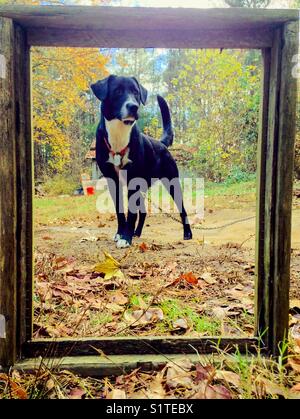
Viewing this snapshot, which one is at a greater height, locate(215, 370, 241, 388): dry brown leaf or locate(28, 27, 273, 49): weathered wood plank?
locate(28, 27, 273, 49): weathered wood plank

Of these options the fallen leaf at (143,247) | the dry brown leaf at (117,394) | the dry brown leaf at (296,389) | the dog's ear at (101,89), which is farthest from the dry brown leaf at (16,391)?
the dog's ear at (101,89)

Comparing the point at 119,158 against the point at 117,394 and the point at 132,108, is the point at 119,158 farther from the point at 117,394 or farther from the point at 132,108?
the point at 117,394

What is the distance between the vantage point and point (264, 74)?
4.51 feet

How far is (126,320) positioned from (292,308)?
2.68 ft

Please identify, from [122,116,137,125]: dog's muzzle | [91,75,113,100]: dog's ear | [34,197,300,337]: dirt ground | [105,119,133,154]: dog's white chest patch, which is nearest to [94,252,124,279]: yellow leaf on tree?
[34,197,300,337]: dirt ground

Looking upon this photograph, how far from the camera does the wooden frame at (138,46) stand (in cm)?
126

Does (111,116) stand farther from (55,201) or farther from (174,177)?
(55,201)

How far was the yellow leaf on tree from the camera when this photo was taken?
6.53 ft

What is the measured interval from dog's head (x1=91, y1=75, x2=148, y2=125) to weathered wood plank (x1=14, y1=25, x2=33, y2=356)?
433 mm

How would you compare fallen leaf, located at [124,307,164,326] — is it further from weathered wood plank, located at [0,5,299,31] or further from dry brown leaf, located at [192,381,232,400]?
weathered wood plank, located at [0,5,299,31]

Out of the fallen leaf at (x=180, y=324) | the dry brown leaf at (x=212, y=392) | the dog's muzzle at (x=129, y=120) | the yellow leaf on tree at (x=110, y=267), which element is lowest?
the dry brown leaf at (x=212, y=392)

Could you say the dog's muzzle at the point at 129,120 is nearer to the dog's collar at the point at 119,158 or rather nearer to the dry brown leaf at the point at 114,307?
the dog's collar at the point at 119,158
